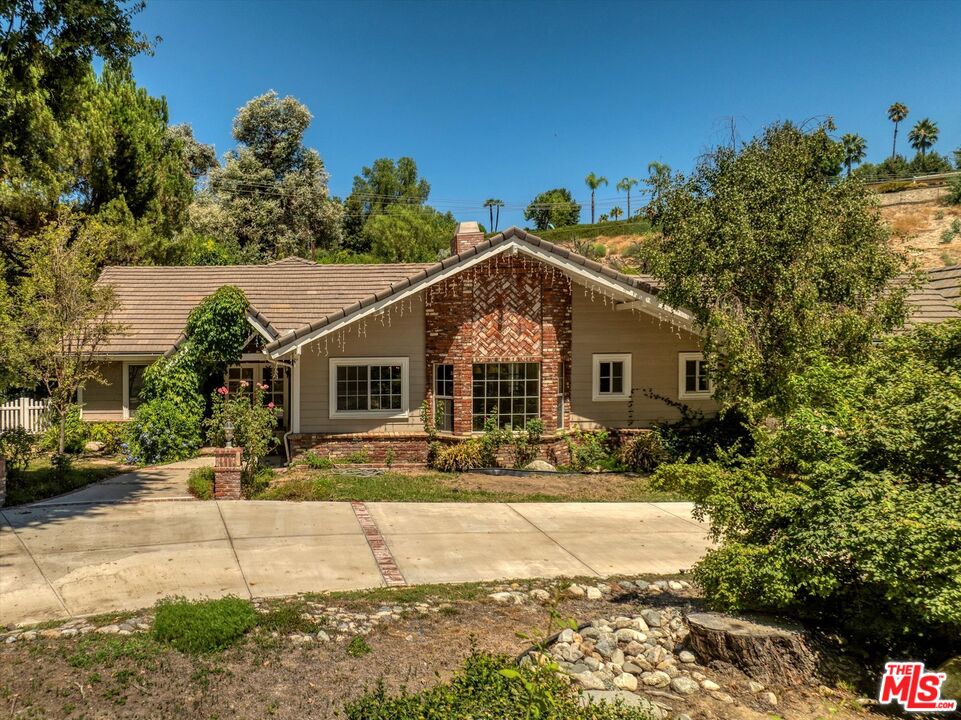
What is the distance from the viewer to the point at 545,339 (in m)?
16.1

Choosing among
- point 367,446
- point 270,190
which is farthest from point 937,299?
point 270,190

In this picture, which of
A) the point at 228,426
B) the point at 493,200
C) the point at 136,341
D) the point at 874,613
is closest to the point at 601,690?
the point at 874,613

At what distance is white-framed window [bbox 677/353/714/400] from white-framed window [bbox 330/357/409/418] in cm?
698

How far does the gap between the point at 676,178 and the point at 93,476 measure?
526 inches

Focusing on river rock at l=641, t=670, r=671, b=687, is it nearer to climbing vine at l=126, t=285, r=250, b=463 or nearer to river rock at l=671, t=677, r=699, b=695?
river rock at l=671, t=677, r=699, b=695

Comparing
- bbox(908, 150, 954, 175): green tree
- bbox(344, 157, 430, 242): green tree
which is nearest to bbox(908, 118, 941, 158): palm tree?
bbox(908, 150, 954, 175): green tree

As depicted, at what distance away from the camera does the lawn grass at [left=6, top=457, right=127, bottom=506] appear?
11.5 m

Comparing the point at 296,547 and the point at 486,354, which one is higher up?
the point at 486,354

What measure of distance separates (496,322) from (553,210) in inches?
2893

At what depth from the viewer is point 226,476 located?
39.3 ft

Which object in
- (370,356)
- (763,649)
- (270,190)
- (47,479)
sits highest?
(270,190)

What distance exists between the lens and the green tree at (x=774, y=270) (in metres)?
11.8

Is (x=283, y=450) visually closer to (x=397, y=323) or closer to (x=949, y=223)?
(x=397, y=323)

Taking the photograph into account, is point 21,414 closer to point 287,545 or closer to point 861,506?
point 287,545
